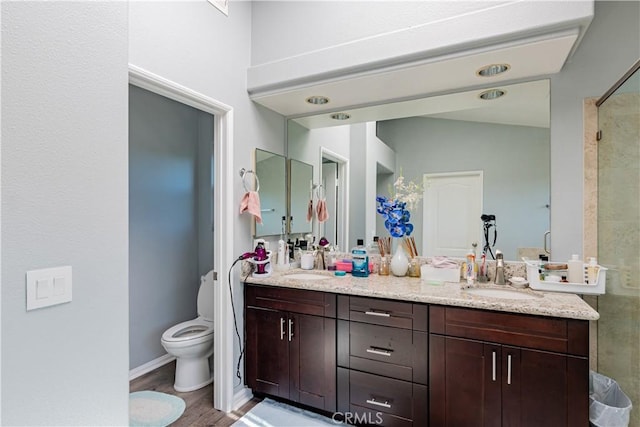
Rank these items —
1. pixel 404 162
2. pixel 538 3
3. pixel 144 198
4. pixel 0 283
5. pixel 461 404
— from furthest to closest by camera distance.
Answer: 1. pixel 144 198
2. pixel 404 162
3. pixel 461 404
4. pixel 538 3
5. pixel 0 283

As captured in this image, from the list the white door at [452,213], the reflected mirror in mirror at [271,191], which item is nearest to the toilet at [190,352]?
the reflected mirror in mirror at [271,191]

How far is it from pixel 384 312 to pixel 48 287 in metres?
1.57

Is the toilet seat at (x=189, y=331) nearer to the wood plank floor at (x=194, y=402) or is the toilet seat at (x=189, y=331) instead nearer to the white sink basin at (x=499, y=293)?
the wood plank floor at (x=194, y=402)

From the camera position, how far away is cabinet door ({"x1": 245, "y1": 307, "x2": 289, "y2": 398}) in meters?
2.26

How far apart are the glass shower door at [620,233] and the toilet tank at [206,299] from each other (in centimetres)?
277

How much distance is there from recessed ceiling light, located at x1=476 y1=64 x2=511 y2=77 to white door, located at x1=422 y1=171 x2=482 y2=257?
659mm

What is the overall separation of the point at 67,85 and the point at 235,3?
1.76 metres

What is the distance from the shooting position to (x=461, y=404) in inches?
69.3

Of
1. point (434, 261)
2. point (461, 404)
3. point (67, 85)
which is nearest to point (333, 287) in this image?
point (434, 261)

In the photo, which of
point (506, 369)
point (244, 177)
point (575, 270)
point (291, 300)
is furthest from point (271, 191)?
point (575, 270)

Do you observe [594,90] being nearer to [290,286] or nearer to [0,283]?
[290,286]

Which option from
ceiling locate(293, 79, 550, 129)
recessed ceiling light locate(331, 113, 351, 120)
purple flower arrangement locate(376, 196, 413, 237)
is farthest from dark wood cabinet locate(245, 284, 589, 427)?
recessed ceiling light locate(331, 113, 351, 120)

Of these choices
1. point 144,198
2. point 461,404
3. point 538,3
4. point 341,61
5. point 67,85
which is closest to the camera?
point 67,85

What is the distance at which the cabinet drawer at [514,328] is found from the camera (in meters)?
1.56
